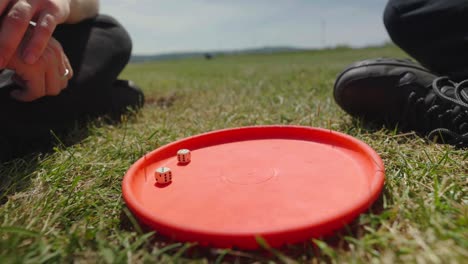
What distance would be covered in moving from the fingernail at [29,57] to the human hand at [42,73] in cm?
7

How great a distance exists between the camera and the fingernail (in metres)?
1.23

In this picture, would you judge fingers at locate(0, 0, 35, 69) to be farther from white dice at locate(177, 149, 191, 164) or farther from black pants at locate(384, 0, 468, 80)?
black pants at locate(384, 0, 468, 80)

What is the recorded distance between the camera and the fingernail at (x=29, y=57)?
1227 mm

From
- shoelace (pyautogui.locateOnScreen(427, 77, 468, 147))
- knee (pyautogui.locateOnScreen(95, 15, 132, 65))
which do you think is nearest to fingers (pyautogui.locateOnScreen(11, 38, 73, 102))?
knee (pyautogui.locateOnScreen(95, 15, 132, 65))

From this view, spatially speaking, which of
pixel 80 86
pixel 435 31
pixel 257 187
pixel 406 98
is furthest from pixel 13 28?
pixel 435 31

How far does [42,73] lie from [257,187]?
1.00 meters

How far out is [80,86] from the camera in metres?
1.81

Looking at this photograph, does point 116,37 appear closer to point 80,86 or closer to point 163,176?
point 80,86

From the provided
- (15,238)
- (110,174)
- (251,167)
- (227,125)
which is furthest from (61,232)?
(227,125)

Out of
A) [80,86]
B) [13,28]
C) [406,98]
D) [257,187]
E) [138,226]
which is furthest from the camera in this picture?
[80,86]

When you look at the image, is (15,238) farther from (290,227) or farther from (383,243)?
(383,243)

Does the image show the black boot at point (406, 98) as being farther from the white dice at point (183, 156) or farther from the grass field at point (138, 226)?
the white dice at point (183, 156)

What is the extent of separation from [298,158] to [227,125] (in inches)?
29.9

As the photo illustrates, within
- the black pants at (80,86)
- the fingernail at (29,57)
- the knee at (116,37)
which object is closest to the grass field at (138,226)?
the black pants at (80,86)
